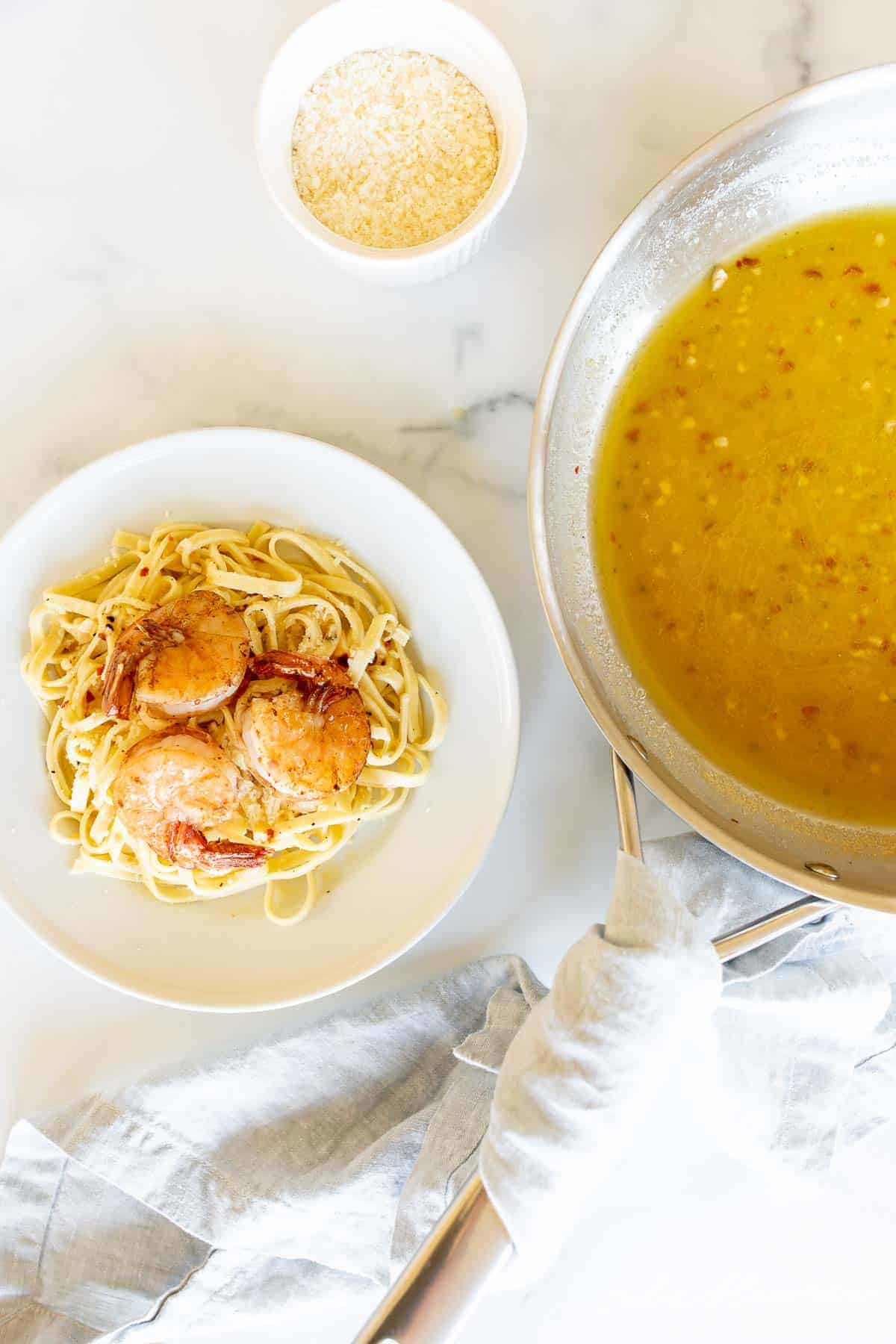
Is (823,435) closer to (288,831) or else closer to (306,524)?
(306,524)

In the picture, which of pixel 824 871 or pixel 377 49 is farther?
pixel 377 49

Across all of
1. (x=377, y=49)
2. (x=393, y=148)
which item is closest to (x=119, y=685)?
(x=393, y=148)

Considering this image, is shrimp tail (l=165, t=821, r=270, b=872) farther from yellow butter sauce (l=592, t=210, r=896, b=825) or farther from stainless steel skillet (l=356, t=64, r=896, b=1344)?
yellow butter sauce (l=592, t=210, r=896, b=825)

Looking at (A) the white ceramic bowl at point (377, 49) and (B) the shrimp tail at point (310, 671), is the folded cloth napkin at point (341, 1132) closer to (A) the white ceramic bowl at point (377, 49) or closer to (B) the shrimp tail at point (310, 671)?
(B) the shrimp tail at point (310, 671)

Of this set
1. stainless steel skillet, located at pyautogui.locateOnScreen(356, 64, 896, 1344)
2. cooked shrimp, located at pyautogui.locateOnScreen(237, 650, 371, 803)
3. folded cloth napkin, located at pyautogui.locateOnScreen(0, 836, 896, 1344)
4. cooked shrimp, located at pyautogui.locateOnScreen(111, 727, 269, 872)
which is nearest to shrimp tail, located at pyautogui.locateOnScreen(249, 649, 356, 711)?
cooked shrimp, located at pyautogui.locateOnScreen(237, 650, 371, 803)

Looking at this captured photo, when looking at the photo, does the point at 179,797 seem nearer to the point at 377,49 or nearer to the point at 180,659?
the point at 180,659

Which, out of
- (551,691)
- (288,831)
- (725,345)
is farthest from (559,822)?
(725,345)
